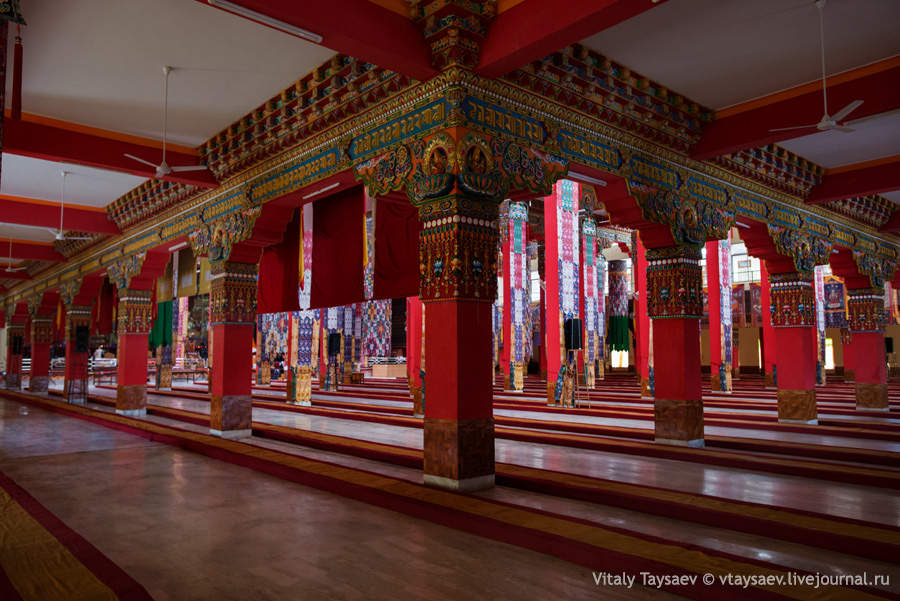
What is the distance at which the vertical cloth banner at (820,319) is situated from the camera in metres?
17.0

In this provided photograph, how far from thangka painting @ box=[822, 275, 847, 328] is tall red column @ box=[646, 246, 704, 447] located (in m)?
11.1

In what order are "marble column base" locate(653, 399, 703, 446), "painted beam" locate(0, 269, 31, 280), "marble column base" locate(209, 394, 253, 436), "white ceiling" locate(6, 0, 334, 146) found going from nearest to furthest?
"white ceiling" locate(6, 0, 334, 146) → "marble column base" locate(653, 399, 703, 446) → "marble column base" locate(209, 394, 253, 436) → "painted beam" locate(0, 269, 31, 280)

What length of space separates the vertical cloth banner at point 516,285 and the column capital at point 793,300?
6.55 meters

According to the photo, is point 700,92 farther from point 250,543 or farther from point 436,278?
point 250,543

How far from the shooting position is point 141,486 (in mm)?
5035

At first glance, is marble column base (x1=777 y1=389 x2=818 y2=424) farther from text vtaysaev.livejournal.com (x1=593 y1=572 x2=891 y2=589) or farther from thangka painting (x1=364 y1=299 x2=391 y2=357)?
thangka painting (x1=364 y1=299 x2=391 y2=357)

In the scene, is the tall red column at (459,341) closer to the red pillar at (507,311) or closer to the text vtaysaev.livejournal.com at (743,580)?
the text vtaysaev.livejournal.com at (743,580)

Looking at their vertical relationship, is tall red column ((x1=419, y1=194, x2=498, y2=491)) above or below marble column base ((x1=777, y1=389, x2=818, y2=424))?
above

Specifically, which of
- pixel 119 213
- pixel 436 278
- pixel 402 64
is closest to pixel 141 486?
pixel 436 278

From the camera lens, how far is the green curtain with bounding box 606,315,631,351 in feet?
79.1

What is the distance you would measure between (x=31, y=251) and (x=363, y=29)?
1269 cm

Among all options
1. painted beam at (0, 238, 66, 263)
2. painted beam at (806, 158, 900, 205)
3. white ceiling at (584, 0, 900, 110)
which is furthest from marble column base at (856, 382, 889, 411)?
painted beam at (0, 238, 66, 263)

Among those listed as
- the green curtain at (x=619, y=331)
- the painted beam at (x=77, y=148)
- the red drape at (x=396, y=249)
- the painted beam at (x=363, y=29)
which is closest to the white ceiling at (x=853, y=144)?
the red drape at (x=396, y=249)

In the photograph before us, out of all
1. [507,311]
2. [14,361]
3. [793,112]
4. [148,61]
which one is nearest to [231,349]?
[148,61]
